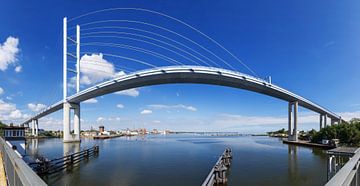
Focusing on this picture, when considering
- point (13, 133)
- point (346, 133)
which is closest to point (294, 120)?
point (346, 133)

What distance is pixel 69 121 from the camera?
38312mm

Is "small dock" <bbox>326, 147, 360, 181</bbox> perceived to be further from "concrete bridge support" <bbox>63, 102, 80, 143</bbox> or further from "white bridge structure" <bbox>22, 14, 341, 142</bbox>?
"concrete bridge support" <bbox>63, 102, 80, 143</bbox>

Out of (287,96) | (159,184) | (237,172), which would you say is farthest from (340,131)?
(159,184)

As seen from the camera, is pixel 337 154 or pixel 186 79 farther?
pixel 186 79

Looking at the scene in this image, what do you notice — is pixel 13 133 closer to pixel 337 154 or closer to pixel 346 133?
pixel 337 154

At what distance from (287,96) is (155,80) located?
24.1 m

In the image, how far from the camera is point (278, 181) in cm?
1290

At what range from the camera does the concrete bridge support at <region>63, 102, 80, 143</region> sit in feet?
124

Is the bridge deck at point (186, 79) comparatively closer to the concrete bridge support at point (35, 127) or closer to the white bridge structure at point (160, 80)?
the white bridge structure at point (160, 80)

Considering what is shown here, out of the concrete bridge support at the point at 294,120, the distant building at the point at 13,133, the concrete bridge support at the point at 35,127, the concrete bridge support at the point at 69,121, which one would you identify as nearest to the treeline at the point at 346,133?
the concrete bridge support at the point at 294,120

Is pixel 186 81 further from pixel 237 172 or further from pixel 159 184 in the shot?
pixel 159 184

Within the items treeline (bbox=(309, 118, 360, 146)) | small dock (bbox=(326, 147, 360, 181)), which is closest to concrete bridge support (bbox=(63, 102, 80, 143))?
small dock (bbox=(326, 147, 360, 181))

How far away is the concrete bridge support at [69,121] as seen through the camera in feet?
124

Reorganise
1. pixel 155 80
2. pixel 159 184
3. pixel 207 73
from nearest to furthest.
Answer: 1. pixel 159 184
2. pixel 207 73
3. pixel 155 80
